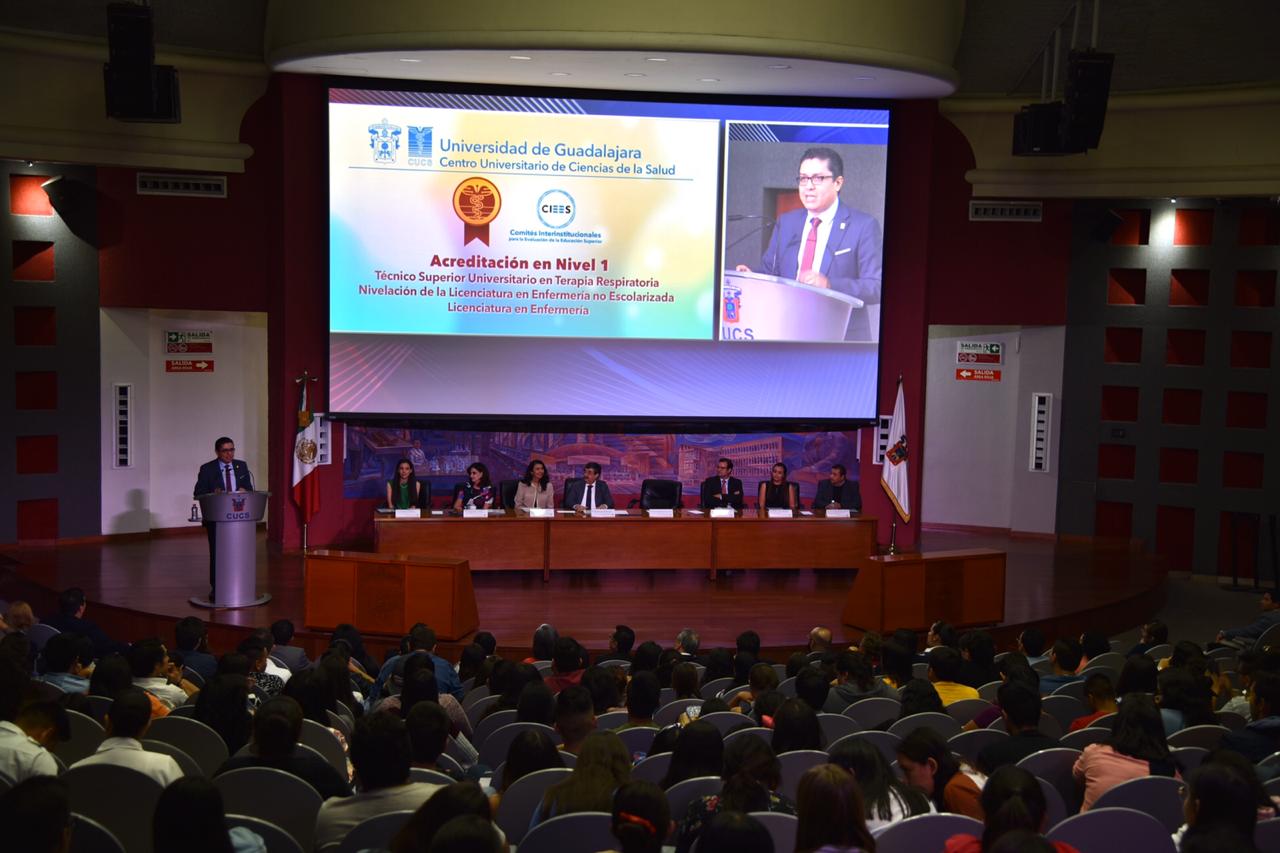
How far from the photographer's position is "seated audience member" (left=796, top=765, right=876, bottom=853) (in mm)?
2805

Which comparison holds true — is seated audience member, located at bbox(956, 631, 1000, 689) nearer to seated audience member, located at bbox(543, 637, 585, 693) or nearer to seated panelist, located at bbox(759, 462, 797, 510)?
seated audience member, located at bbox(543, 637, 585, 693)

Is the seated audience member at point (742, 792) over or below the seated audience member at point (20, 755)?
over

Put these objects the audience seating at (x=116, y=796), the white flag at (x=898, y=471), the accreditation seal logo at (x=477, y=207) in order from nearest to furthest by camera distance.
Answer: the audience seating at (x=116, y=796) < the accreditation seal logo at (x=477, y=207) < the white flag at (x=898, y=471)

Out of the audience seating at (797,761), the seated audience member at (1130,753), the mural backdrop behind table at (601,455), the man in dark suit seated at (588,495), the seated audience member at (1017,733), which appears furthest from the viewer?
the mural backdrop behind table at (601,455)

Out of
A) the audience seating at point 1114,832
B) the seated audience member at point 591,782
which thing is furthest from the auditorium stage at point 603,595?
the audience seating at point 1114,832

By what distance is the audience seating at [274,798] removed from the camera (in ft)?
11.3

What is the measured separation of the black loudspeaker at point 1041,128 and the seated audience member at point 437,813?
8581 millimetres

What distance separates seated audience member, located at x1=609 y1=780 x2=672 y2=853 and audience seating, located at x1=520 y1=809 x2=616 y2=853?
0.72 ft

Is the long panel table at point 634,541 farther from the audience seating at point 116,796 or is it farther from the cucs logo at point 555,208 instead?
the audience seating at point 116,796

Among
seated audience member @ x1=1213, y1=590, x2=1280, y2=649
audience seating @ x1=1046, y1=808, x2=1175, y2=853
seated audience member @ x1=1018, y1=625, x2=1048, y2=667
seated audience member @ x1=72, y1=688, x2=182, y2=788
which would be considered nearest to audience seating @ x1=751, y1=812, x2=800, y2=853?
audience seating @ x1=1046, y1=808, x2=1175, y2=853

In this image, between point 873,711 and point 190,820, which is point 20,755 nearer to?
point 190,820

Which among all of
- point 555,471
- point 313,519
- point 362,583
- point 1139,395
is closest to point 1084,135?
point 1139,395

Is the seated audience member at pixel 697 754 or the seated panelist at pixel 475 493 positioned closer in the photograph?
the seated audience member at pixel 697 754

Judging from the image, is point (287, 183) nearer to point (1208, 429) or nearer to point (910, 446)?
point (910, 446)
